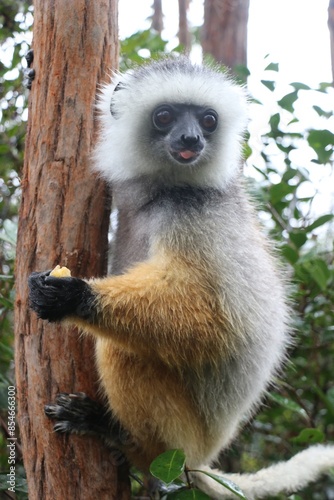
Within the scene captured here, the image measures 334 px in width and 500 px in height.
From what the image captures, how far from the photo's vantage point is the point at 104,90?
3852mm

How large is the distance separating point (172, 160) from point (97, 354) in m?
1.38

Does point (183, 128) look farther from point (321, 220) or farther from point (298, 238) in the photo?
point (321, 220)

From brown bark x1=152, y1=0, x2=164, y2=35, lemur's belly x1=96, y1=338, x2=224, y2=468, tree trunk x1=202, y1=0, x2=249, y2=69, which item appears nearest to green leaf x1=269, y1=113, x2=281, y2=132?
lemur's belly x1=96, y1=338, x2=224, y2=468

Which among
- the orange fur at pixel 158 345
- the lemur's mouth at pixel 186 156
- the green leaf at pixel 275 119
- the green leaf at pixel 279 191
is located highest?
the green leaf at pixel 275 119

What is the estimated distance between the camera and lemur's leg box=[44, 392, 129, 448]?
3.35m

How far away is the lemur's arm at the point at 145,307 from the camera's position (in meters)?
3.16

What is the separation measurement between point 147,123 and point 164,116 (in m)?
0.14

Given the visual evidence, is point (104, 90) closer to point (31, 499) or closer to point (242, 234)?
point (242, 234)

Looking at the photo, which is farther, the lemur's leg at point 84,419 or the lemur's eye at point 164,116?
the lemur's eye at point 164,116

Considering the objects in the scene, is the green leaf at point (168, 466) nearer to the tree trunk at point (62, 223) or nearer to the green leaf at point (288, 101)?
the tree trunk at point (62, 223)

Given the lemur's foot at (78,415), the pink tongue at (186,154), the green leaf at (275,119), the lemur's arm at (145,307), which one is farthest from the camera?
the green leaf at (275,119)

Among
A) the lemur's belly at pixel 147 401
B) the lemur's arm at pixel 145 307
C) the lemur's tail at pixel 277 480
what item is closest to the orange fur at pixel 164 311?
the lemur's arm at pixel 145 307

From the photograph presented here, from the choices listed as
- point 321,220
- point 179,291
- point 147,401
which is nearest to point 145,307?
point 179,291

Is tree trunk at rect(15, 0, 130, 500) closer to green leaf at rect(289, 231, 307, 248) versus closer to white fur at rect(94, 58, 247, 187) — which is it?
white fur at rect(94, 58, 247, 187)
